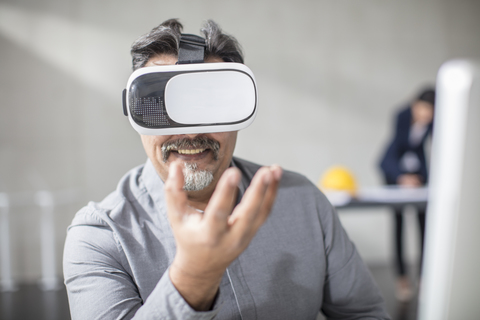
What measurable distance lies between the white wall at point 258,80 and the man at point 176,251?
180 centimetres

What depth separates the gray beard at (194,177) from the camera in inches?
28.4

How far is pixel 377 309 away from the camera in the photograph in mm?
876

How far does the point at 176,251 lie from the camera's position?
0.75m

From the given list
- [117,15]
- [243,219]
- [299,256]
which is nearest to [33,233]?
[117,15]

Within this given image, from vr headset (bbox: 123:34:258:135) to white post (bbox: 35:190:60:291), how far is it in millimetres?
2675

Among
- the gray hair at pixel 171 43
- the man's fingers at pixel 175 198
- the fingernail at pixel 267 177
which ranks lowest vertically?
the man's fingers at pixel 175 198

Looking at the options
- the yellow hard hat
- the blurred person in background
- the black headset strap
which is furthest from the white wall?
the black headset strap

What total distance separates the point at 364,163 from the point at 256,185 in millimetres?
3260

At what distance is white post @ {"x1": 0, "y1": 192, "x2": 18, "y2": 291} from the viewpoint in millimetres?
2750

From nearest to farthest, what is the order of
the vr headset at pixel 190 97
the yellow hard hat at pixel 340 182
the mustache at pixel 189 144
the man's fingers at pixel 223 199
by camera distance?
the man's fingers at pixel 223 199 → the vr headset at pixel 190 97 → the mustache at pixel 189 144 → the yellow hard hat at pixel 340 182

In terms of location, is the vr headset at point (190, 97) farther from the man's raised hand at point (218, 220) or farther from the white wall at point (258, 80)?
the white wall at point (258, 80)

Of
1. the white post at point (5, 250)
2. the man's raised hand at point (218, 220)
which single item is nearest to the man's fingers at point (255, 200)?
the man's raised hand at point (218, 220)

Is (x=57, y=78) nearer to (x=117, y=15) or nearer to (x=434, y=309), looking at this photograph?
(x=117, y=15)

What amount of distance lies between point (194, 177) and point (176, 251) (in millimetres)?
158
